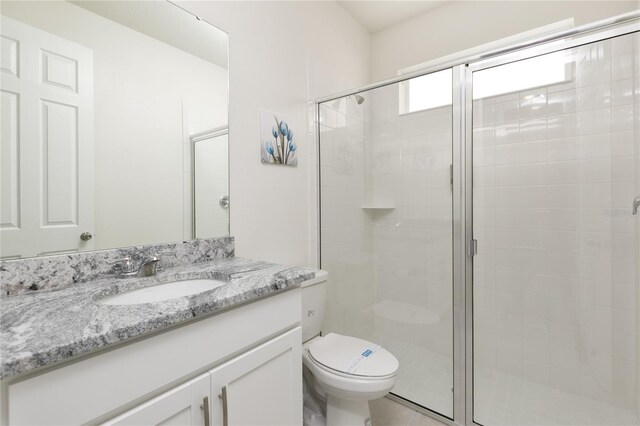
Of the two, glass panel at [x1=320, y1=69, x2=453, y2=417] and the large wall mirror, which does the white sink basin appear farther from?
glass panel at [x1=320, y1=69, x2=453, y2=417]

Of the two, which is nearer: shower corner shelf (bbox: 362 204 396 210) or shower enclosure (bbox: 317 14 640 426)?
shower enclosure (bbox: 317 14 640 426)

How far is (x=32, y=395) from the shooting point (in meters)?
0.53

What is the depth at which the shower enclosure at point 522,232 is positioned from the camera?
4.69 feet

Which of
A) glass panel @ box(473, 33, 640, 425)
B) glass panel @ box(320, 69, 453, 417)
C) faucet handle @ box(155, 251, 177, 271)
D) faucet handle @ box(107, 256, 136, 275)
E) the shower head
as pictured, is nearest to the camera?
faucet handle @ box(107, 256, 136, 275)

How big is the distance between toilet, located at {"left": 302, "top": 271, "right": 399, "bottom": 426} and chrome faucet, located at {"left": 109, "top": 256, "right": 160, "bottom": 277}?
26.8 inches

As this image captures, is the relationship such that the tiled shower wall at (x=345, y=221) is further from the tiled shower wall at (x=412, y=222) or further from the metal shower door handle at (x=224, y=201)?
the metal shower door handle at (x=224, y=201)

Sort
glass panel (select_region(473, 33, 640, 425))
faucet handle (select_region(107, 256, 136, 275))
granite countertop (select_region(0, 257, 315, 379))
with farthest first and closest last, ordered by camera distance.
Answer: glass panel (select_region(473, 33, 640, 425)), faucet handle (select_region(107, 256, 136, 275)), granite countertop (select_region(0, 257, 315, 379))

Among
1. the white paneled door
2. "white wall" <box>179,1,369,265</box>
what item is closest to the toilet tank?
"white wall" <box>179,1,369,265</box>

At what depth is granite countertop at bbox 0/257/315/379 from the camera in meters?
0.52

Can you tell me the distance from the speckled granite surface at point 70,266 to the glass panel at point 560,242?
1.42 m

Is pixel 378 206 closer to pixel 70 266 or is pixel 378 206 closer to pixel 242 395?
pixel 242 395

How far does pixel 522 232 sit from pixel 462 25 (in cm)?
153

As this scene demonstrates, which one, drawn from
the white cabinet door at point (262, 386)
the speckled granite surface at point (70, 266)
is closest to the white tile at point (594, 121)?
the white cabinet door at point (262, 386)

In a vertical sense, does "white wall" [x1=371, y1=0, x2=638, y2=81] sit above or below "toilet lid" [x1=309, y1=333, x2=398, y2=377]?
above
